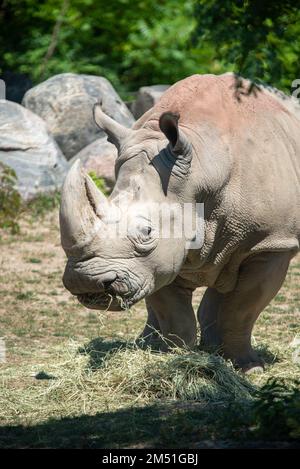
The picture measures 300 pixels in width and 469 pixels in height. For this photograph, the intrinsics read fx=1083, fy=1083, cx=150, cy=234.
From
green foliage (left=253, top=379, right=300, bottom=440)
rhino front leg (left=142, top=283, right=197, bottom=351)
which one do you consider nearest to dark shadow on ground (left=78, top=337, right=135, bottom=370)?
rhino front leg (left=142, top=283, right=197, bottom=351)

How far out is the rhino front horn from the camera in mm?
6344

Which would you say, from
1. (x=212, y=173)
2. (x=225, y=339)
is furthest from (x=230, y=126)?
(x=225, y=339)

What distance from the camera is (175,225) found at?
6742mm

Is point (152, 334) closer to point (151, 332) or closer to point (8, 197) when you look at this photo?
point (151, 332)

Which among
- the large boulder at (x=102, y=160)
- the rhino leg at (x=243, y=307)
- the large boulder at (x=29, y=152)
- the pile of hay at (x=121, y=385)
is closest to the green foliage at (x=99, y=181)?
the large boulder at (x=102, y=160)

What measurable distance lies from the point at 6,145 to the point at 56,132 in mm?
1427

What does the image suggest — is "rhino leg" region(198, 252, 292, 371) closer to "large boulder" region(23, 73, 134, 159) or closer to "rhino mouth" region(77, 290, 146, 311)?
"rhino mouth" region(77, 290, 146, 311)

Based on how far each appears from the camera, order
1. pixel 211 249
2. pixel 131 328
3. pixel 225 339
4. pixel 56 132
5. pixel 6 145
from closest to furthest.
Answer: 1. pixel 211 249
2. pixel 225 339
3. pixel 131 328
4. pixel 6 145
5. pixel 56 132

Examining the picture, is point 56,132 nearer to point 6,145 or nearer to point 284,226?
point 6,145

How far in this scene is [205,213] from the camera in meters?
7.01

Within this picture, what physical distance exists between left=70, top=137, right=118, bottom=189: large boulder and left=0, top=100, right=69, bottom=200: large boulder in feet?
0.99

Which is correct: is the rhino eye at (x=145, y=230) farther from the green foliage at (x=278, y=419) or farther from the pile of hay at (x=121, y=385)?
the green foliage at (x=278, y=419)

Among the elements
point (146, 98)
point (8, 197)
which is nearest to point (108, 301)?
point (8, 197)

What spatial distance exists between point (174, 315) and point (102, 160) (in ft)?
21.1
